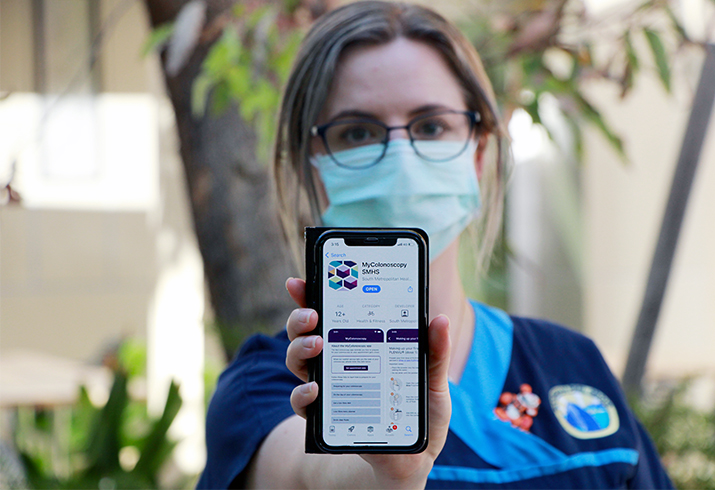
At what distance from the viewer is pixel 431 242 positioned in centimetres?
109

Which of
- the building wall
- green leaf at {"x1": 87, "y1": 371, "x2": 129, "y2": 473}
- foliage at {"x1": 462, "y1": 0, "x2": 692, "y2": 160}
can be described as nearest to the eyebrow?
foliage at {"x1": 462, "y1": 0, "x2": 692, "y2": 160}

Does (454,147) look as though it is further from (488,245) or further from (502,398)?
(502,398)

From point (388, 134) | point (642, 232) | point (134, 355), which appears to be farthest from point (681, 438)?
point (134, 355)

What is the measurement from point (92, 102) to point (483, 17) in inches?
136

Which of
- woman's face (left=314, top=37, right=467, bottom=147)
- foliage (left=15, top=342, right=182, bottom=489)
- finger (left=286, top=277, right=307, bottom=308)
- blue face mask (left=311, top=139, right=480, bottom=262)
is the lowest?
foliage (left=15, top=342, right=182, bottom=489)

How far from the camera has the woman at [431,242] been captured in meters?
1.01

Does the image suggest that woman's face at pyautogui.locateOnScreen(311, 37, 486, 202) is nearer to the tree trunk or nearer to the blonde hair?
the blonde hair

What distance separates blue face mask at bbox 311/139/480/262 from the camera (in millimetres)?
1067

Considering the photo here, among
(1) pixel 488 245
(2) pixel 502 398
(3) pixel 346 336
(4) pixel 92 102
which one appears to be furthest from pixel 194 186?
(4) pixel 92 102

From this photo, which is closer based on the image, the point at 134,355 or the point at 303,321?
the point at 303,321

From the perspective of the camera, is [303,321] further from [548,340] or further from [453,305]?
[548,340]

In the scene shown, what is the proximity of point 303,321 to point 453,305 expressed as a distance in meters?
0.53

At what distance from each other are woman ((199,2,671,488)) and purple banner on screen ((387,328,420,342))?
1.02 ft

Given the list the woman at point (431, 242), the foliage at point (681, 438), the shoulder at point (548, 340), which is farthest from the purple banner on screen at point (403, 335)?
the foliage at point (681, 438)
